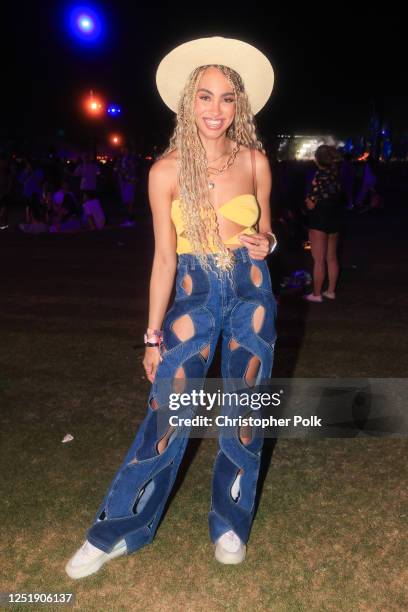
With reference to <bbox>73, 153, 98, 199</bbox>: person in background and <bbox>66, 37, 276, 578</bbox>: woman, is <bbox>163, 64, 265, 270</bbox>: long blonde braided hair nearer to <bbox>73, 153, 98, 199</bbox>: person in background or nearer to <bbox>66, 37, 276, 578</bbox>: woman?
<bbox>66, 37, 276, 578</bbox>: woman

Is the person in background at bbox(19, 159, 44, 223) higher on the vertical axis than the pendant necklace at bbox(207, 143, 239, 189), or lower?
lower

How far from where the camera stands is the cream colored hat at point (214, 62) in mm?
2670

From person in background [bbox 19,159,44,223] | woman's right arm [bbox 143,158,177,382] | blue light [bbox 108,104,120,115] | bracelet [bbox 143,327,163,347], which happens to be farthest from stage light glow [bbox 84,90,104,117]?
bracelet [bbox 143,327,163,347]

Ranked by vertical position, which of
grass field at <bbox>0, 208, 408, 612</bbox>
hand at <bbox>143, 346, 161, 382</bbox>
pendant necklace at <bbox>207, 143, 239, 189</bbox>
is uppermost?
pendant necklace at <bbox>207, 143, 239, 189</bbox>

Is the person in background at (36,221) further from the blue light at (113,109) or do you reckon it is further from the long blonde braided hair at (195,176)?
the blue light at (113,109)

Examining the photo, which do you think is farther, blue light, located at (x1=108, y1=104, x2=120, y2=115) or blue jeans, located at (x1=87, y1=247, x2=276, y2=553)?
blue light, located at (x1=108, y1=104, x2=120, y2=115)

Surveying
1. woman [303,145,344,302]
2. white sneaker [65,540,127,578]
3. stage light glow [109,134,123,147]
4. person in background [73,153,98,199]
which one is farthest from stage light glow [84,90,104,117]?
white sneaker [65,540,127,578]

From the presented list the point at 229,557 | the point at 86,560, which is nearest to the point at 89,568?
the point at 86,560

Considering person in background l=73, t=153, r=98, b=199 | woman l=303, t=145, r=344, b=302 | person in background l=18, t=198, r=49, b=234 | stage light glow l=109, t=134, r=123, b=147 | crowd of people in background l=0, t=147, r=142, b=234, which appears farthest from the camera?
stage light glow l=109, t=134, r=123, b=147

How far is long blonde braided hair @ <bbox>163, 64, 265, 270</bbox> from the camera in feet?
8.65

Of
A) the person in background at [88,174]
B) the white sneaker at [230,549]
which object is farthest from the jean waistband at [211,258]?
the person in background at [88,174]

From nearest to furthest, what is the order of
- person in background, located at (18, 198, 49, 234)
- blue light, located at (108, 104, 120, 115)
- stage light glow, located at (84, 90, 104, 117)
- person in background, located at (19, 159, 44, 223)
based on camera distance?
person in background, located at (18, 198, 49, 234) < person in background, located at (19, 159, 44, 223) < stage light glow, located at (84, 90, 104, 117) < blue light, located at (108, 104, 120, 115)

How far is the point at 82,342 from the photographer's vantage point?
6.37 metres

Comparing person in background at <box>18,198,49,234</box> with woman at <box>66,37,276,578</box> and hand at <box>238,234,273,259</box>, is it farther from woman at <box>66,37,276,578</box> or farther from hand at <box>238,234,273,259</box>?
hand at <box>238,234,273,259</box>
